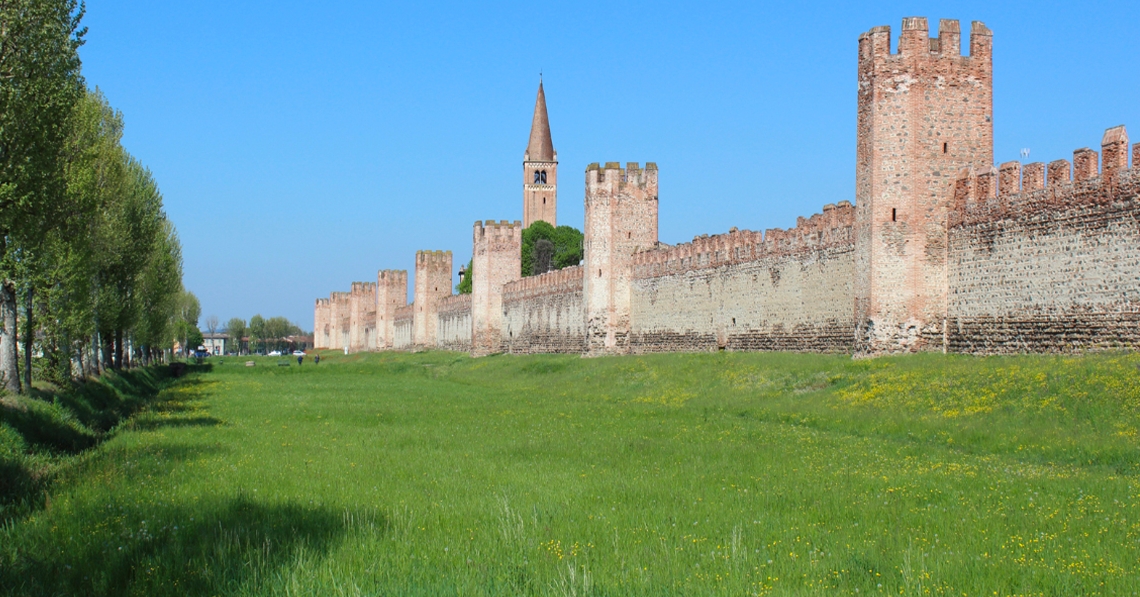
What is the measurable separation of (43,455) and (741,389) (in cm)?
1475

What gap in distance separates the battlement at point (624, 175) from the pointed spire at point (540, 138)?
73684 millimetres

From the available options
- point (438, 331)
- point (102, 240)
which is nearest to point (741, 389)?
point (102, 240)

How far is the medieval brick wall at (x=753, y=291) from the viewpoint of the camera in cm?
2773

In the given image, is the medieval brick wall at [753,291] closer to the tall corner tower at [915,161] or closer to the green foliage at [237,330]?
the tall corner tower at [915,161]

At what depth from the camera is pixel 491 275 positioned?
60062 mm

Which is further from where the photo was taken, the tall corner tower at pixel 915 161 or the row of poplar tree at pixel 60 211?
the tall corner tower at pixel 915 161

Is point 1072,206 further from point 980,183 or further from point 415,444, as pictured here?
point 415,444

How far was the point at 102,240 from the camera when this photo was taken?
28406 millimetres

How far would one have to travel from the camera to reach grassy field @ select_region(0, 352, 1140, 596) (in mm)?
7344

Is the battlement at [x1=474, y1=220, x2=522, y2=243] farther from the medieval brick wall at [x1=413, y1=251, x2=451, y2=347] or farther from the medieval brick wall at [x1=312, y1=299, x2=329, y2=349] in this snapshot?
the medieval brick wall at [x1=312, y1=299, x2=329, y2=349]

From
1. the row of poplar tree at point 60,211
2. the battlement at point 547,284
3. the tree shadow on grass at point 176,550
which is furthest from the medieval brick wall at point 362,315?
the tree shadow on grass at point 176,550

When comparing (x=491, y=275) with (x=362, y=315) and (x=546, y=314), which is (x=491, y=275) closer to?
(x=546, y=314)

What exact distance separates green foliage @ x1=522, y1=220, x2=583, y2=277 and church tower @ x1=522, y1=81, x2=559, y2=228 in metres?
14.8

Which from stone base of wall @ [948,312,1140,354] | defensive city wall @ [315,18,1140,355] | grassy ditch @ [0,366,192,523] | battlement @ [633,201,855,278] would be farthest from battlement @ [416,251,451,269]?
stone base of wall @ [948,312,1140,354]
